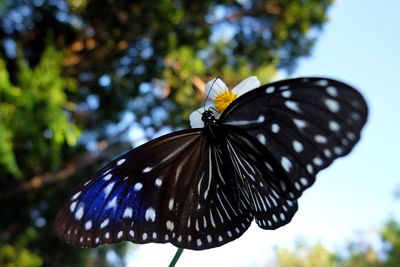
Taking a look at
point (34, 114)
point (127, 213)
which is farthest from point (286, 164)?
point (34, 114)

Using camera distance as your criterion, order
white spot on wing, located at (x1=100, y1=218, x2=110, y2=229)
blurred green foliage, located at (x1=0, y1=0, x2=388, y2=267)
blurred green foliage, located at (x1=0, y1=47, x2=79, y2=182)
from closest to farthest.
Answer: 1. white spot on wing, located at (x1=100, y1=218, x2=110, y2=229)
2. blurred green foliage, located at (x1=0, y1=47, x2=79, y2=182)
3. blurred green foliage, located at (x1=0, y1=0, x2=388, y2=267)

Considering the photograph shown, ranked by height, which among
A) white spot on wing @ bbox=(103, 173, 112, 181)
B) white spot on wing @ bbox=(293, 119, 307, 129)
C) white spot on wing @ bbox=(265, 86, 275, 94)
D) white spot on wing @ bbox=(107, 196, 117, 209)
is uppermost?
white spot on wing @ bbox=(103, 173, 112, 181)

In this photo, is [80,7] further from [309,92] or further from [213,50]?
[309,92]

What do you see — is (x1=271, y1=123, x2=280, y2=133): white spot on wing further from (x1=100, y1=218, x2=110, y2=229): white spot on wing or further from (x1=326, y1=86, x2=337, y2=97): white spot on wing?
(x1=100, y1=218, x2=110, y2=229): white spot on wing

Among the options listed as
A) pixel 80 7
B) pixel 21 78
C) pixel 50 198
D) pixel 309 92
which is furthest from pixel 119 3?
pixel 309 92

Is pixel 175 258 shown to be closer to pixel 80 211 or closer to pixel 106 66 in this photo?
pixel 80 211

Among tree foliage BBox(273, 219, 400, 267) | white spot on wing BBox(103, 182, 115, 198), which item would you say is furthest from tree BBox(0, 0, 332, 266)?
tree foliage BBox(273, 219, 400, 267)
